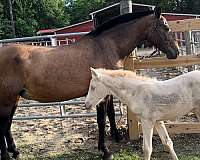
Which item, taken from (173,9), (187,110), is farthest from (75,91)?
(173,9)

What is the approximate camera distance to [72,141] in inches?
225

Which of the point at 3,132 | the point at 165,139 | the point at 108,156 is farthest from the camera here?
the point at 3,132

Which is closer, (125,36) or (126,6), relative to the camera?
(125,36)

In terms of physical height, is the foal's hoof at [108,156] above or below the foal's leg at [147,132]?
below

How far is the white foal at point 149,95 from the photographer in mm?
4156

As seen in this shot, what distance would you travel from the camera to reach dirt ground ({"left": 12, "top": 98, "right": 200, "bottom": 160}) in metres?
5.11

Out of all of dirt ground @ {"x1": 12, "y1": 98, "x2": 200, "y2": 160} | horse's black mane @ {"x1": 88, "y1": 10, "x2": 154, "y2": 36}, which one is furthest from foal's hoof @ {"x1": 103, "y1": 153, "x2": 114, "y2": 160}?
horse's black mane @ {"x1": 88, "y1": 10, "x2": 154, "y2": 36}

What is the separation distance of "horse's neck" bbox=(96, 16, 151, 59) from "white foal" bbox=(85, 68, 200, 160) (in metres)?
0.77

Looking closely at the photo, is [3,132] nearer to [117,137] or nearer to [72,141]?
[72,141]

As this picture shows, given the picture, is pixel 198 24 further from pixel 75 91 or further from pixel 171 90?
pixel 75 91

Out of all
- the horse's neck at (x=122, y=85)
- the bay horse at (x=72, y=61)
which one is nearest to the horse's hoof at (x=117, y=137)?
Answer: the bay horse at (x=72, y=61)

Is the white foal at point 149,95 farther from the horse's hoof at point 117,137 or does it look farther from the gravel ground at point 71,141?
the horse's hoof at point 117,137

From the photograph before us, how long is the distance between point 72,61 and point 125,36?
2.77 feet

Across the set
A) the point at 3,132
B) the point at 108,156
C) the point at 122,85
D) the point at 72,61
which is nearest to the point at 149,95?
the point at 122,85
